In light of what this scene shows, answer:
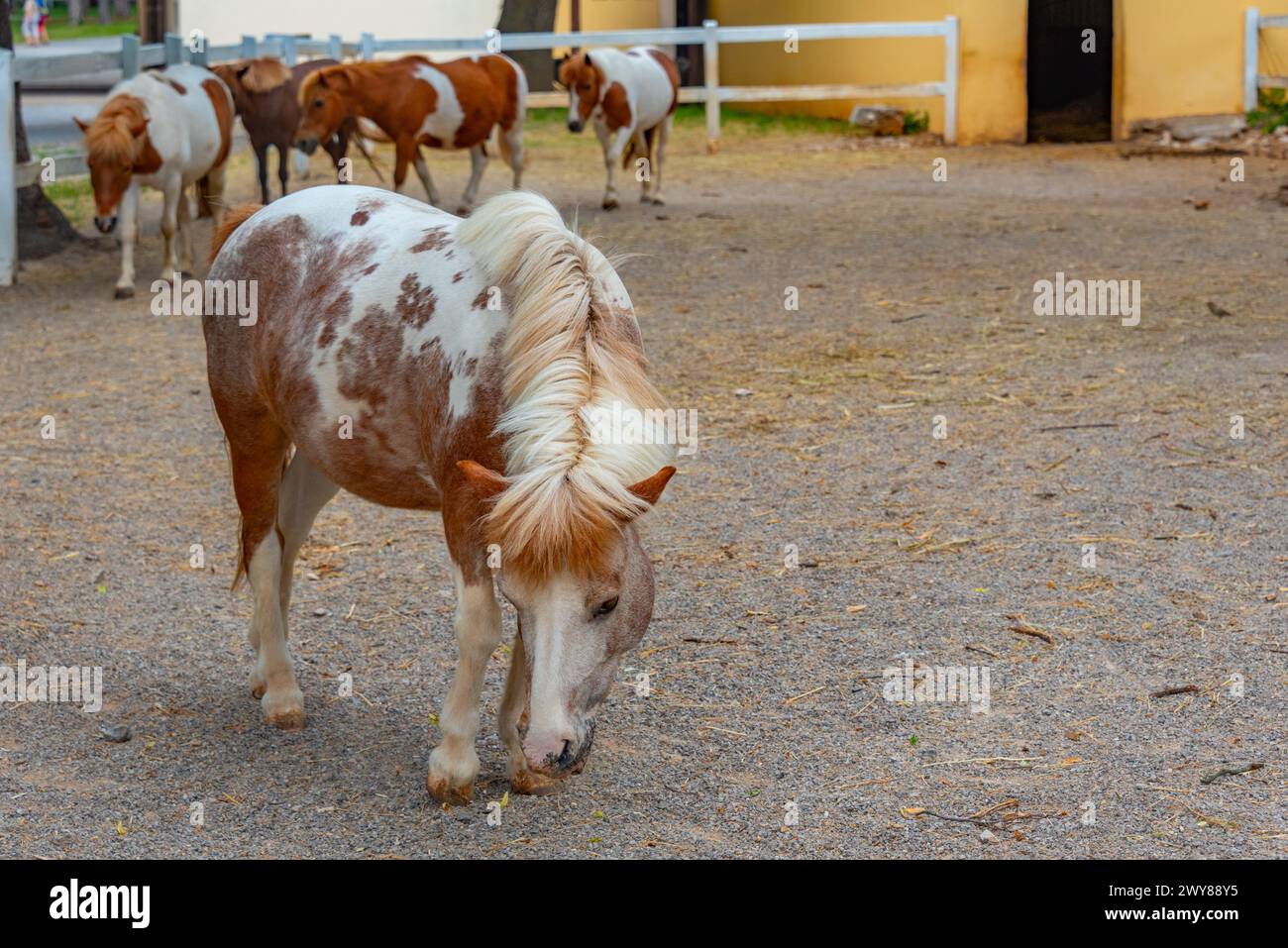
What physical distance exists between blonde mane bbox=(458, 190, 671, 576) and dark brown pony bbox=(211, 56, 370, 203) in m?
9.08

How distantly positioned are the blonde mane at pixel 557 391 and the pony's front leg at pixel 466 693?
1.05 feet

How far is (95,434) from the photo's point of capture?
6613 millimetres

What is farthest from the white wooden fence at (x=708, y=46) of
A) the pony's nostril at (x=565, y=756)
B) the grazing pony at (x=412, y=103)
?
the pony's nostril at (x=565, y=756)

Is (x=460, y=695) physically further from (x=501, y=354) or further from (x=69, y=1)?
(x=69, y=1)

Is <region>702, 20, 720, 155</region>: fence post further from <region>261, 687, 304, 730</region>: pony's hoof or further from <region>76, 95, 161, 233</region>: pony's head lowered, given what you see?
<region>261, 687, 304, 730</region>: pony's hoof

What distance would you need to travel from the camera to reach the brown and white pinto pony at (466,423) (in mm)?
2863

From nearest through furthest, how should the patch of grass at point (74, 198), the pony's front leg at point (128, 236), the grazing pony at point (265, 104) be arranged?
1. the pony's front leg at point (128, 236)
2. the grazing pony at point (265, 104)
3. the patch of grass at point (74, 198)

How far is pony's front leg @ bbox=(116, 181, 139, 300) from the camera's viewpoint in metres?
9.40

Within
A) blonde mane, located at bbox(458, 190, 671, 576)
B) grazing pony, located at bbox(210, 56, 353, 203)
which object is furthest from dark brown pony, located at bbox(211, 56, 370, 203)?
blonde mane, located at bbox(458, 190, 671, 576)

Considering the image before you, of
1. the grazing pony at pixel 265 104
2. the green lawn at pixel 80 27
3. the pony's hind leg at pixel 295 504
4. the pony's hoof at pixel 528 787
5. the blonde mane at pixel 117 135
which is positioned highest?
the green lawn at pixel 80 27

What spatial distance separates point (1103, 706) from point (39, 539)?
3.65 m

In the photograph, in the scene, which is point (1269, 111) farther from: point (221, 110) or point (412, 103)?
point (221, 110)

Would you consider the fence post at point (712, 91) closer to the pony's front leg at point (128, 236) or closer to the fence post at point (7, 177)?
the pony's front leg at point (128, 236)

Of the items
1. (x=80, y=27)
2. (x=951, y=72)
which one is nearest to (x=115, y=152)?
(x=951, y=72)
